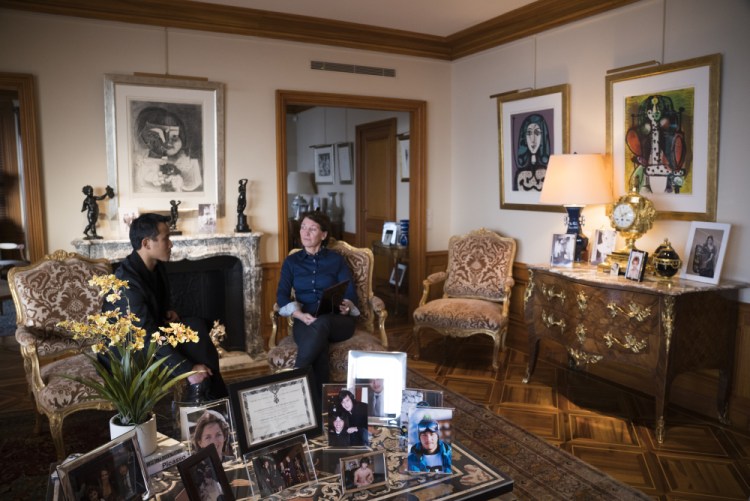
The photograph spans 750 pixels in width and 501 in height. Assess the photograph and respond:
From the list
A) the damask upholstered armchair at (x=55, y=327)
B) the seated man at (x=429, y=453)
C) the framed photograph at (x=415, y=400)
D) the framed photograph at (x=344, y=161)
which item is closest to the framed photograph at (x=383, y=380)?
the framed photograph at (x=415, y=400)

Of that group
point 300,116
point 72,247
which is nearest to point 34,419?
point 72,247

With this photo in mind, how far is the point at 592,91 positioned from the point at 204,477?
382cm

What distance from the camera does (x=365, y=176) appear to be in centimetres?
760

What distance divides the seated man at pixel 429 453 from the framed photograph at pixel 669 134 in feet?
8.40

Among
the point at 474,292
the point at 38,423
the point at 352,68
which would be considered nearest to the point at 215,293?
the point at 38,423

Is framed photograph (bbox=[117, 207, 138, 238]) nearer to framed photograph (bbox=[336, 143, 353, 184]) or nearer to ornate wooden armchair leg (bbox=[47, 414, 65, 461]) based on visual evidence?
ornate wooden armchair leg (bbox=[47, 414, 65, 461])

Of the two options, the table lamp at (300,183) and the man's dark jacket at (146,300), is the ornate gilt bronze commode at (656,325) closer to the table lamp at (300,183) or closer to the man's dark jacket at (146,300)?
the man's dark jacket at (146,300)

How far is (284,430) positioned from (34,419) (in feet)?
7.85

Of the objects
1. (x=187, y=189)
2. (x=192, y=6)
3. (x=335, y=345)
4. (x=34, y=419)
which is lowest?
(x=34, y=419)

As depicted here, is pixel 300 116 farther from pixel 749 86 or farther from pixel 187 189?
pixel 749 86

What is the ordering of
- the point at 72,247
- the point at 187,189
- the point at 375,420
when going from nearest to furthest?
the point at 375,420, the point at 72,247, the point at 187,189

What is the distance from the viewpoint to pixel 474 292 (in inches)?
194

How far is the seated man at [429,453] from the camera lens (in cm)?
194

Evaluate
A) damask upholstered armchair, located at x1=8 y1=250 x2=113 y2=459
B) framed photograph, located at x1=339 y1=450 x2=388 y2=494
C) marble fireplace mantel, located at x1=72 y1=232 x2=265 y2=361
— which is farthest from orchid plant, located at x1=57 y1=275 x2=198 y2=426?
marble fireplace mantel, located at x1=72 y1=232 x2=265 y2=361
